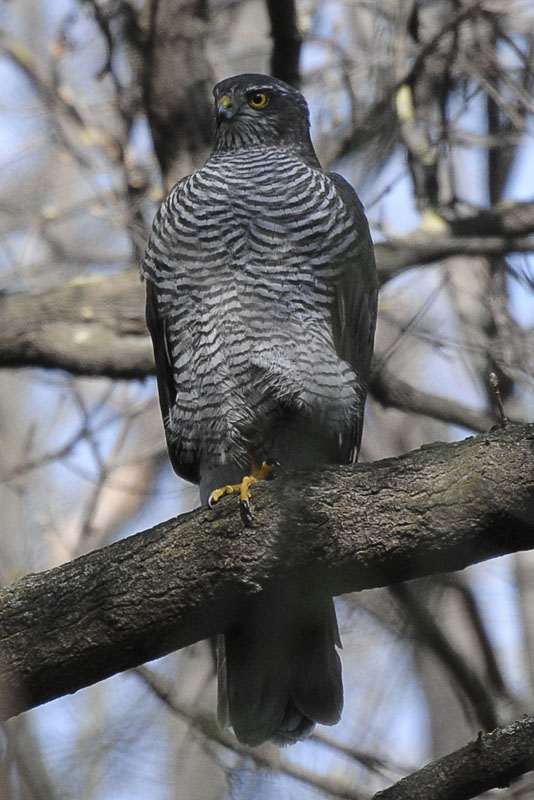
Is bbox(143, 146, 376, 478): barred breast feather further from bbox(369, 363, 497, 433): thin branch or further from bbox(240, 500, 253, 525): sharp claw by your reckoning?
bbox(369, 363, 497, 433): thin branch

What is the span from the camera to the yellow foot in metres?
3.68

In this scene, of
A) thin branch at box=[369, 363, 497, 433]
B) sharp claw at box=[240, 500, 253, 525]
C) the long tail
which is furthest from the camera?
thin branch at box=[369, 363, 497, 433]

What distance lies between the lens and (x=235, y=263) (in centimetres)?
459

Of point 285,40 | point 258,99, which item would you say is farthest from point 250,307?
Answer: point 285,40

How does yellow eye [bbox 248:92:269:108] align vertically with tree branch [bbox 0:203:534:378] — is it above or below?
above

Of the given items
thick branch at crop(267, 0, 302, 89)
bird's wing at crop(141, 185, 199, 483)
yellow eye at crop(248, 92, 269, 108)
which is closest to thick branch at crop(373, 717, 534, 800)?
bird's wing at crop(141, 185, 199, 483)

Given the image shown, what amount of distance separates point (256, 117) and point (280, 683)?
2622mm

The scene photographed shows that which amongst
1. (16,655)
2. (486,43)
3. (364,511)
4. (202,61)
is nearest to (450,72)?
(486,43)

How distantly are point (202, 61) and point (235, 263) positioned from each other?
293 cm

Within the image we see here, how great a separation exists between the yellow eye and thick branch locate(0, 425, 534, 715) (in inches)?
92.7

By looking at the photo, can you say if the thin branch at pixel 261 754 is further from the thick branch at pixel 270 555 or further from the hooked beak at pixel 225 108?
the hooked beak at pixel 225 108

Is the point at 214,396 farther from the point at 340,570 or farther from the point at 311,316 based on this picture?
the point at 340,570

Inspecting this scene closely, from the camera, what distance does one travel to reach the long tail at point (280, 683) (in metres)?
4.13

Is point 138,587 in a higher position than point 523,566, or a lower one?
higher
